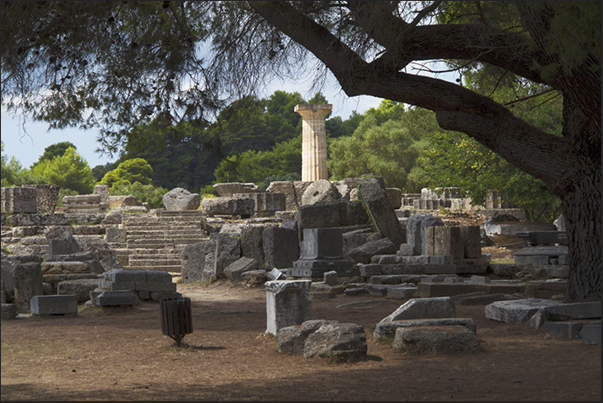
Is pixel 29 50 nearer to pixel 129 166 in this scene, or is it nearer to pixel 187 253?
pixel 187 253

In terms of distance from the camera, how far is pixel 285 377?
5926 mm

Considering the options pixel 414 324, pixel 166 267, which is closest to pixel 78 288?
pixel 414 324

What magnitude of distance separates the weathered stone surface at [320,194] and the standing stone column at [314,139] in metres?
7.74

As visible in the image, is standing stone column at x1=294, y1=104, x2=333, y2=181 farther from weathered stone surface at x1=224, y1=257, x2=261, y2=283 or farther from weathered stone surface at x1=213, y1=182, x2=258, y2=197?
weathered stone surface at x1=224, y1=257, x2=261, y2=283

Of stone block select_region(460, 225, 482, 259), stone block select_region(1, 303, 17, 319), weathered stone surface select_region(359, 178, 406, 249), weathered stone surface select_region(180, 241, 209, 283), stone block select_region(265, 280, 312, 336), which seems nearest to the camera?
stone block select_region(265, 280, 312, 336)

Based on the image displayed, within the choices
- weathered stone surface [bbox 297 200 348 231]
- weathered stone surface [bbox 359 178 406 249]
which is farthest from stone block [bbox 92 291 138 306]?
weathered stone surface [bbox 359 178 406 249]

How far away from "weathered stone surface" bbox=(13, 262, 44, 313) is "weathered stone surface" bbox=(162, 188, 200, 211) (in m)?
16.3

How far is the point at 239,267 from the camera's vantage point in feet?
50.1

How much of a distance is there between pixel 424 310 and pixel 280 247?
8188mm

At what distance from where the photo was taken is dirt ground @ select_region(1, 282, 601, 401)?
5.12 metres

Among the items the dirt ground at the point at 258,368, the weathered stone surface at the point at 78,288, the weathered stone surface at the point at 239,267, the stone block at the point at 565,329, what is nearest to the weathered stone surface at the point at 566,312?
the dirt ground at the point at 258,368

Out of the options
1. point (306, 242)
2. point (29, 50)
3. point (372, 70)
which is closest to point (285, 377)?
point (372, 70)

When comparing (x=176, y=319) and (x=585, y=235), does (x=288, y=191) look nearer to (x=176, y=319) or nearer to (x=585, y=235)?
(x=585, y=235)

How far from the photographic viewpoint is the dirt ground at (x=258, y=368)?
5.12 meters
